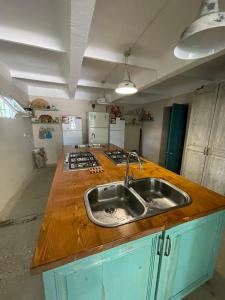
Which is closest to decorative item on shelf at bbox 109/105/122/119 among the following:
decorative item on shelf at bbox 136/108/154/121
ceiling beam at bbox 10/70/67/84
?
decorative item on shelf at bbox 136/108/154/121

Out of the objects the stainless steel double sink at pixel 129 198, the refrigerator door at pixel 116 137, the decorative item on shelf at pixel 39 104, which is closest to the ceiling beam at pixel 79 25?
the stainless steel double sink at pixel 129 198

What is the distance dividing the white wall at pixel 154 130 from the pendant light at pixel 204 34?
3.31 metres

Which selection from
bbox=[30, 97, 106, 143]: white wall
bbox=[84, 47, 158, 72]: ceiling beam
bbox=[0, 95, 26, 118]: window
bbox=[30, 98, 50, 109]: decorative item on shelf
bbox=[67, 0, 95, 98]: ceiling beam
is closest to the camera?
bbox=[67, 0, 95, 98]: ceiling beam

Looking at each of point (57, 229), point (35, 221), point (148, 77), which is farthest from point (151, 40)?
point (35, 221)

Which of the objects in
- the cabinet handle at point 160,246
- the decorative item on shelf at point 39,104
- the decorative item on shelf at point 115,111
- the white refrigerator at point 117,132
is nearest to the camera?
the cabinet handle at point 160,246

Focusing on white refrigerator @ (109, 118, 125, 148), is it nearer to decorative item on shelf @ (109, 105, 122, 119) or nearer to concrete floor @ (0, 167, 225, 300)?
decorative item on shelf @ (109, 105, 122, 119)

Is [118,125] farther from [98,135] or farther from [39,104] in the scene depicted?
[39,104]

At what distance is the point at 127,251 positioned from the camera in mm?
769

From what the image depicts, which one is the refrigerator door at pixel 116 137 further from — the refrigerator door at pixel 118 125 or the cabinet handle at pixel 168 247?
the cabinet handle at pixel 168 247

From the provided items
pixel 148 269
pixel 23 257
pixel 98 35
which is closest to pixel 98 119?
pixel 98 35

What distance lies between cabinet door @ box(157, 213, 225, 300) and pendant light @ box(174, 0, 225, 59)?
3.83 feet

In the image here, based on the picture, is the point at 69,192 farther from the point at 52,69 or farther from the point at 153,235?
the point at 52,69

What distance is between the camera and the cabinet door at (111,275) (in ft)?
2.17

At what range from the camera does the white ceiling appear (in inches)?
49.0
